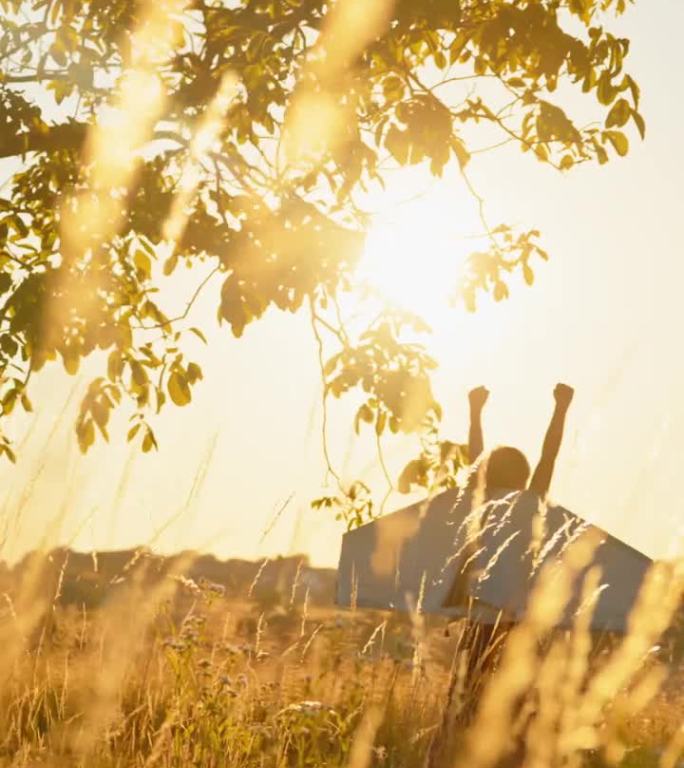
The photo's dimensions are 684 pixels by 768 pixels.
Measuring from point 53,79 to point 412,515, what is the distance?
3463 millimetres

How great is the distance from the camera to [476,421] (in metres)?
6.45

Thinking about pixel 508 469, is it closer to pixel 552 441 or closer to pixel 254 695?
pixel 552 441

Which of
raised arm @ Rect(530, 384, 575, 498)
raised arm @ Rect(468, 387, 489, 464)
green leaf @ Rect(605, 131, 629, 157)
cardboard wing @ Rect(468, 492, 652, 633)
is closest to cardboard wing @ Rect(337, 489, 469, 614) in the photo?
cardboard wing @ Rect(468, 492, 652, 633)

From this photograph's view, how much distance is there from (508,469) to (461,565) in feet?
4.47

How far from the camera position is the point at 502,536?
16.9ft

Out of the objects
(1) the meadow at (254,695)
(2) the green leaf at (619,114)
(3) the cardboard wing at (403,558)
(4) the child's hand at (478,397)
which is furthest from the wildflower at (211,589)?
(2) the green leaf at (619,114)

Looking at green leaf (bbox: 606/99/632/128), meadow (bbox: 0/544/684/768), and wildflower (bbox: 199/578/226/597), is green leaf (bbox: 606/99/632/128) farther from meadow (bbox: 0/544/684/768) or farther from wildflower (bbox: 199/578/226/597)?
wildflower (bbox: 199/578/226/597)

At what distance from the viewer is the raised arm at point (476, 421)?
6352mm

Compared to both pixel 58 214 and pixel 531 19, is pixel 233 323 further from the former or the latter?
pixel 531 19

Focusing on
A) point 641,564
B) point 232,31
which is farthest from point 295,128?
point 641,564

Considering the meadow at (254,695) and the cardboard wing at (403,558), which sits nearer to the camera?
the meadow at (254,695)

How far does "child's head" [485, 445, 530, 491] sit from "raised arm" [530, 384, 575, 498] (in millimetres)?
210

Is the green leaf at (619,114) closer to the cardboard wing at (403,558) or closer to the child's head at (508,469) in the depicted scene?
the child's head at (508,469)

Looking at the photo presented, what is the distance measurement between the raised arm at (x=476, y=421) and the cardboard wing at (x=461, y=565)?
1.01 metres
